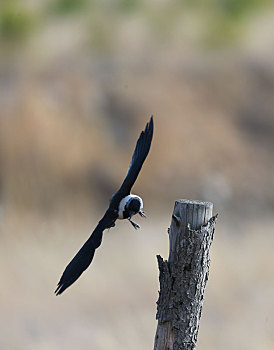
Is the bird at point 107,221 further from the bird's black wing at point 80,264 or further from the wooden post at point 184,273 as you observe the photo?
the wooden post at point 184,273

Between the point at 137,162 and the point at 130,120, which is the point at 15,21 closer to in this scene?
the point at 130,120

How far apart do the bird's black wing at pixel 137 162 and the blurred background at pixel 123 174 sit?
496cm

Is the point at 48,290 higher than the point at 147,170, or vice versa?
the point at 147,170

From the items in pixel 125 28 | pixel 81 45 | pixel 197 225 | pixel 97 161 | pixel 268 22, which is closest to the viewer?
pixel 197 225

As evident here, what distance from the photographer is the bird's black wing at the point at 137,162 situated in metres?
3.58

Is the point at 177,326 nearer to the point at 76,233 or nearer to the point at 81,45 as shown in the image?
the point at 76,233

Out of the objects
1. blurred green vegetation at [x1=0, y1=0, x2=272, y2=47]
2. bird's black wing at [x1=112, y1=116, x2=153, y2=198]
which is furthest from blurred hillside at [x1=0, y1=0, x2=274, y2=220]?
bird's black wing at [x1=112, y1=116, x2=153, y2=198]

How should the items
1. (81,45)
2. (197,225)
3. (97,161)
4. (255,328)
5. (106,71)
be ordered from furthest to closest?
(81,45) → (106,71) → (97,161) → (255,328) → (197,225)

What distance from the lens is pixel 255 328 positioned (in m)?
8.95

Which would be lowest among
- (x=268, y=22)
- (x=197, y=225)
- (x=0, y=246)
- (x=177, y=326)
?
(x=177, y=326)

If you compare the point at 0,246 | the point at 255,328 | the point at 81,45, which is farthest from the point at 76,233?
the point at 81,45

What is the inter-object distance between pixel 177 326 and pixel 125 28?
536 inches

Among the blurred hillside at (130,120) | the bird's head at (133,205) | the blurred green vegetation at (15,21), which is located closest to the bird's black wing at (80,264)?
the bird's head at (133,205)

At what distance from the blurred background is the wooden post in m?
4.70
